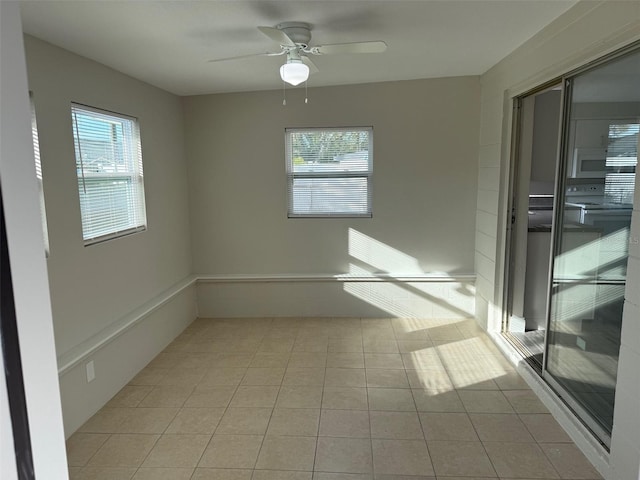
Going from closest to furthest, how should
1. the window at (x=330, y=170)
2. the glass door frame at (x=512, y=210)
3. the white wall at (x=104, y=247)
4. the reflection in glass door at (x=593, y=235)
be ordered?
the reflection in glass door at (x=593, y=235)
the white wall at (x=104, y=247)
the glass door frame at (x=512, y=210)
the window at (x=330, y=170)

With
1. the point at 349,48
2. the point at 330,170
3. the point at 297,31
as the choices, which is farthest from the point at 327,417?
the point at 330,170

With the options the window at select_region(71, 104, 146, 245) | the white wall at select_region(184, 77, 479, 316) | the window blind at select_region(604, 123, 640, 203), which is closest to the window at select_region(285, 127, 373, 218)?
the white wall at select_region(184, 77, 479, 316)

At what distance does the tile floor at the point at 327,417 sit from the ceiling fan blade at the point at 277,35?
2.38 m

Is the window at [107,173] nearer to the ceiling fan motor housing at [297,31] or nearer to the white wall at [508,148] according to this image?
the ceiling fan motor housing at [297,31]

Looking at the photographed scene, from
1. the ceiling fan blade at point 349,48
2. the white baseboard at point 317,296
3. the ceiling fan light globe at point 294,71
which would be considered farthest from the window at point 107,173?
the ceiling fan blade at point 349,48

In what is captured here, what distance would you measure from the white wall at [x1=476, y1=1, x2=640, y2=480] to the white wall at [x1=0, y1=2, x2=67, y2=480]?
232 centimetres

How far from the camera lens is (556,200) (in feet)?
9.42

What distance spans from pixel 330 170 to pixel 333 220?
1.80 feet

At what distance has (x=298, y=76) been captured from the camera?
8.39 ft

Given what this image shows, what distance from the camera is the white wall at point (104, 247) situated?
8.77 ft

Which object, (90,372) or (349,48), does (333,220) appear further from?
(90,372)

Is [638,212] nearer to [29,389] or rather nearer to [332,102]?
[29,389]

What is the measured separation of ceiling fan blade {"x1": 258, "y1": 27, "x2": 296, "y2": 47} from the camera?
225 cm

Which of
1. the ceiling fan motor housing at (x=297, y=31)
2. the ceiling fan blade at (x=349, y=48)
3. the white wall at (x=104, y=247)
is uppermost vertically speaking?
the ceiling fan motor housing at (x=297, y=31)
